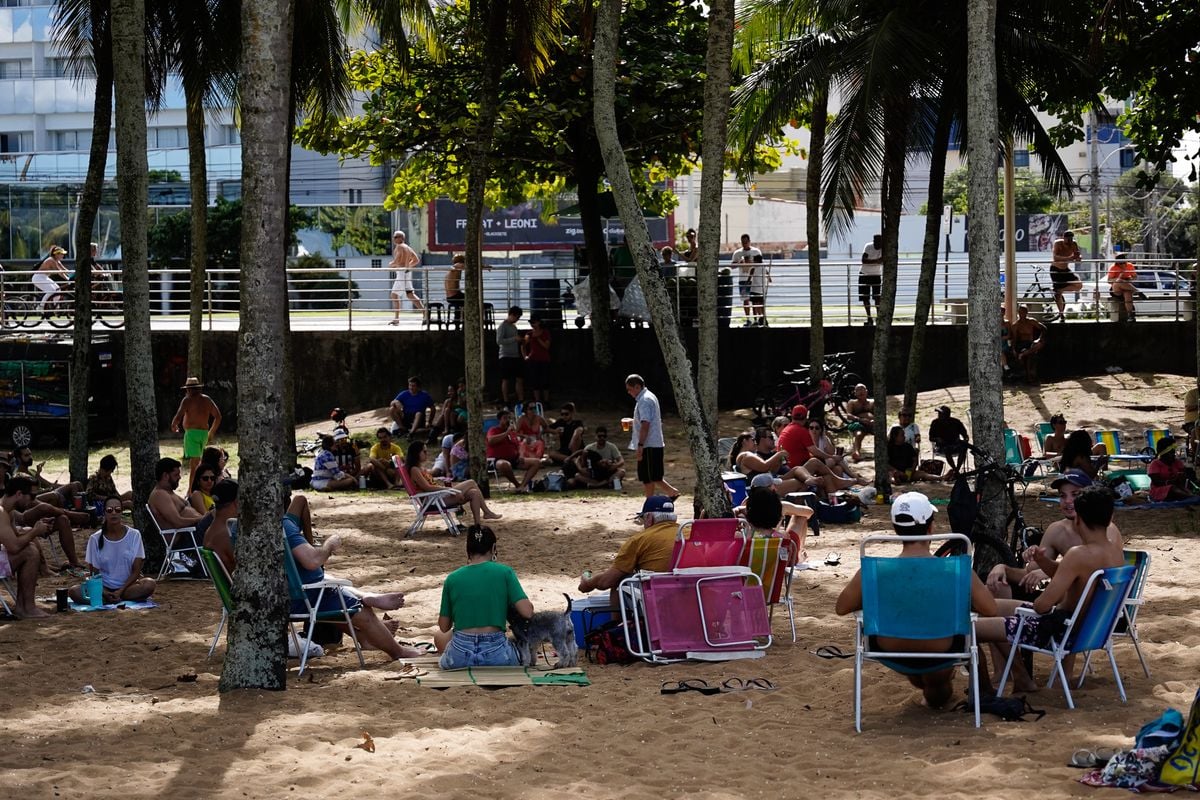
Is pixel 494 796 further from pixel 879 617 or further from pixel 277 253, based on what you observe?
pixel 277 253

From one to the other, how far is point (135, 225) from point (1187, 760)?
32.2 ft

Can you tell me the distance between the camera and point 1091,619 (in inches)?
277

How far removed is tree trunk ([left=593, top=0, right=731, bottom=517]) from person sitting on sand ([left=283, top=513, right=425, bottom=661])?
422 centimetres

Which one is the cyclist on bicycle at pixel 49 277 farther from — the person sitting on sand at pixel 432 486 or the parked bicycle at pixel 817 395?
the person sitting on sand at pixel 432 486

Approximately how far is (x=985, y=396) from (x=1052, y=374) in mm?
14989

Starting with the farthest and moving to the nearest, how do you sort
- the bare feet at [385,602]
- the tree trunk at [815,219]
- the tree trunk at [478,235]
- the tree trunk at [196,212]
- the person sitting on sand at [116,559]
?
the tree trunk at [815,219]
the tree trunk at [196,212]
the tree trunk at [478,235]
the person sitting on sand at [116,559]
the bare feet at [385,602]

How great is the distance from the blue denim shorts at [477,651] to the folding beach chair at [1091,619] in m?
2.87

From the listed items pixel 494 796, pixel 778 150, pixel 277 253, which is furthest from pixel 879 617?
pixel 778 150

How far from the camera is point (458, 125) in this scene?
76.9 feet

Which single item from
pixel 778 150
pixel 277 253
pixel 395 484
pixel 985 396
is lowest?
pixel 395 484

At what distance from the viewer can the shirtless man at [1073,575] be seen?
7.12 meters

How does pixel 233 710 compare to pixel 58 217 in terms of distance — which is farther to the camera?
pixel 58 217

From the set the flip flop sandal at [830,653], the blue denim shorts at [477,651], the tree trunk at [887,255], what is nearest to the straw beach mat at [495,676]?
the blue denim shorts at [477,651]

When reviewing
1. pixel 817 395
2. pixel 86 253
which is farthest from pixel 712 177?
pixel 817 395
